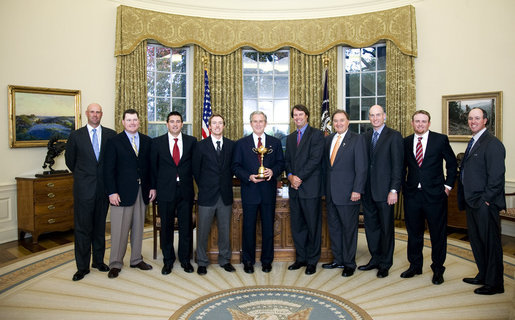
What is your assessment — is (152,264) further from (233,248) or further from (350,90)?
(350,90)

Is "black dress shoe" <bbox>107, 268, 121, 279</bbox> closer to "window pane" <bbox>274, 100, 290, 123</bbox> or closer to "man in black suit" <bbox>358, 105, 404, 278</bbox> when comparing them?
"man in black suit" <bbox>358, 105, 404, 278</bbox>

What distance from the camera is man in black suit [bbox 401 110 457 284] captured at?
381 centimetres

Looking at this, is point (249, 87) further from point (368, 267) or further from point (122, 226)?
point (368, 267)

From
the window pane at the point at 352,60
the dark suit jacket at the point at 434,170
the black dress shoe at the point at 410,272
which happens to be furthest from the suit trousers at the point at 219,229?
the window pane at the point at 352,60

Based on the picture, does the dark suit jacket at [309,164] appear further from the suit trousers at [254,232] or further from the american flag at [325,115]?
the american flag at [325,115]

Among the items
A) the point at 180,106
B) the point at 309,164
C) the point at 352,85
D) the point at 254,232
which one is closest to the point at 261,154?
the point at 309,164

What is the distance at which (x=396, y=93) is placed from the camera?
685 centimetres

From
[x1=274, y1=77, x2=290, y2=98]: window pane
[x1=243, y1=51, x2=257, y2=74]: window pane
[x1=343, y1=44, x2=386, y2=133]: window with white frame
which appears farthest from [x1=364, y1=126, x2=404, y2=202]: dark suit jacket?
[x1=243, y1=51, x2=257, y2=74]: window pane

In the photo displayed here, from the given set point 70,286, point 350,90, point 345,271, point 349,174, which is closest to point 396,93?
point 350,90

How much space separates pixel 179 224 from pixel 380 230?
Result: 2098mm

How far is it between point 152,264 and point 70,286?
92 centimetres

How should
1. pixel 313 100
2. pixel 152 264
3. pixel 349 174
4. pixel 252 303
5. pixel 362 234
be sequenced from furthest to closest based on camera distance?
pixel 313 100
pixel 362 234
pixel 152 264
pixel 349 174
pixel 252 303

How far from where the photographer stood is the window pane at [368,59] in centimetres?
734

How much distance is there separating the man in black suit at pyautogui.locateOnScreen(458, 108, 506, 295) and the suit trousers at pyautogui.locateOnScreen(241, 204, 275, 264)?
6.13ft
